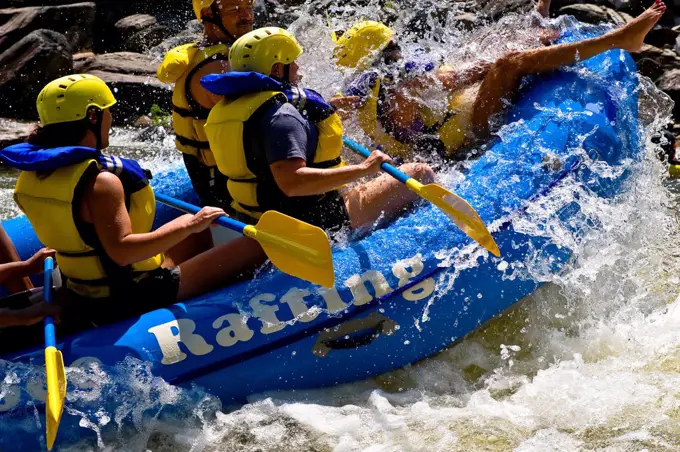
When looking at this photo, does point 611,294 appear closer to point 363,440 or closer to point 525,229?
point 525,229

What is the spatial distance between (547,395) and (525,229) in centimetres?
70

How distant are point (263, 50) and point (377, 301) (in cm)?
110

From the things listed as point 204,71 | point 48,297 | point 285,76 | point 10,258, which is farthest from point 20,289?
point 285,76

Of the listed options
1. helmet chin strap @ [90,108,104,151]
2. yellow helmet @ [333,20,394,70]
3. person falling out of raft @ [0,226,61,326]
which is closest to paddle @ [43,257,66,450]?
person falling out of raft @ [0,226,61,326]

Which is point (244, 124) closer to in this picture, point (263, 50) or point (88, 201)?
point (263, 50)

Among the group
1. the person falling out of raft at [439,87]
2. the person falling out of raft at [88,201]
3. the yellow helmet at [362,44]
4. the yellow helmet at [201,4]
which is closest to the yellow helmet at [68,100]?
the person falling out of raft at [88,201]

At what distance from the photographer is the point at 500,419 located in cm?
337

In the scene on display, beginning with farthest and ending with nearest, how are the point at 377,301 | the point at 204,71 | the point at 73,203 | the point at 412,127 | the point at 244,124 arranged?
the point at 412,127 → the point at 204,71 → the point at 377,301 → the point at 244,124 → the point at 73,203

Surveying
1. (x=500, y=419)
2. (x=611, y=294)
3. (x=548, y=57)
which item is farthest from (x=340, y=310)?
(x=548, y=57)

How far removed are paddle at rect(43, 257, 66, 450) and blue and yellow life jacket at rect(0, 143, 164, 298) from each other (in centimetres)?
23

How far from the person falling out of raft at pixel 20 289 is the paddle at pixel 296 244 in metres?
0.76

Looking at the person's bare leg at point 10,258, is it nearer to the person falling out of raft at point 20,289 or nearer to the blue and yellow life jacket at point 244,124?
the person falling out of raft at point 20,289

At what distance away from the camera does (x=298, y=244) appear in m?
3.11

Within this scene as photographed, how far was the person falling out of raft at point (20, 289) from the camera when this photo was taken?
3.14 meters
